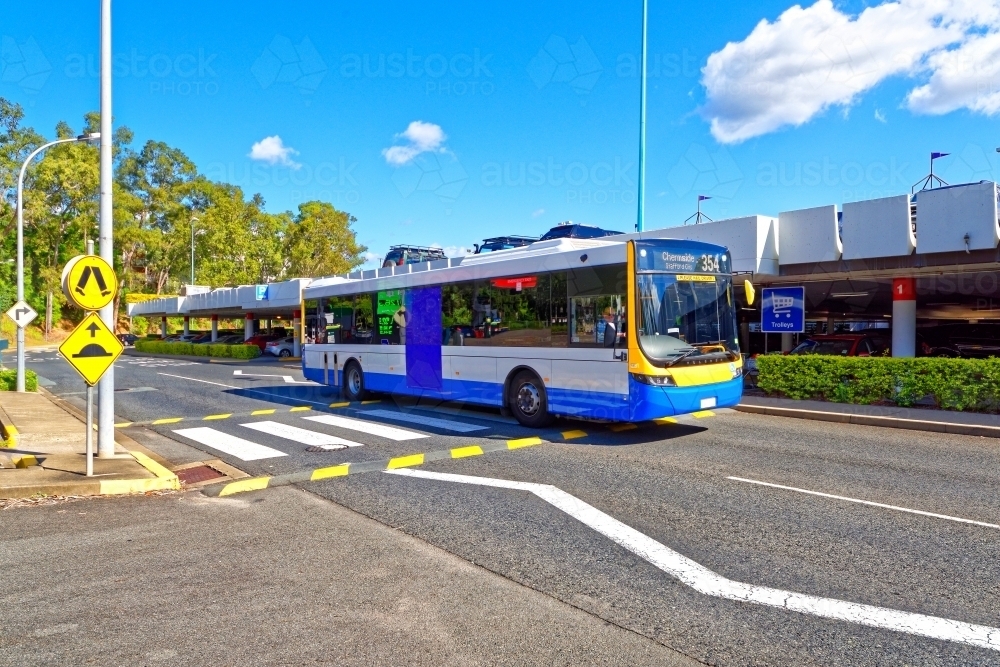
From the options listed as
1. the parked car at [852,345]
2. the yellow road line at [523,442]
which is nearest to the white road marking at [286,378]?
the yellow road line at [523,442]

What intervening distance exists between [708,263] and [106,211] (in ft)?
28.4

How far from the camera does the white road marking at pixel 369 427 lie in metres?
11.1

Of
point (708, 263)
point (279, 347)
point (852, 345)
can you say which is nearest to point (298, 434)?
point (708, 263)

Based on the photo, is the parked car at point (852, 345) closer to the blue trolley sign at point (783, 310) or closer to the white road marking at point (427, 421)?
the blue trolley sign at point (783, 310)

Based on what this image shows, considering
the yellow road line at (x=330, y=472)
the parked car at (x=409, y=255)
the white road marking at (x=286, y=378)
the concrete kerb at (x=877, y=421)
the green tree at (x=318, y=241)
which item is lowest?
the yellow road line at (x=330, y=472)

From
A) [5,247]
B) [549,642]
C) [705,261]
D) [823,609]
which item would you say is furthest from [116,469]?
[5,247]

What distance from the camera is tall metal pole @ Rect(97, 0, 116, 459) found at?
8867mm

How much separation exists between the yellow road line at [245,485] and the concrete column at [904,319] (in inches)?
621

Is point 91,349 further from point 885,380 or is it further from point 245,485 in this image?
point 885,380

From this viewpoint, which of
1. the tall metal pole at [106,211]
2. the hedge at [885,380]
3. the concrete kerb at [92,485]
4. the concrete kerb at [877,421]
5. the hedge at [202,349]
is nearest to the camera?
the concrete kerb at [92,485]

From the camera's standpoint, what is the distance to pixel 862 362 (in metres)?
13.7

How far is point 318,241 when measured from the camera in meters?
53.6

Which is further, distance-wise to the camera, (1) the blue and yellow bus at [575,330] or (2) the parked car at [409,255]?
(2) the parked car at [409,255]

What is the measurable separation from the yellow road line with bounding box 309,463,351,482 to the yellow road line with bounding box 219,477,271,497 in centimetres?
54
